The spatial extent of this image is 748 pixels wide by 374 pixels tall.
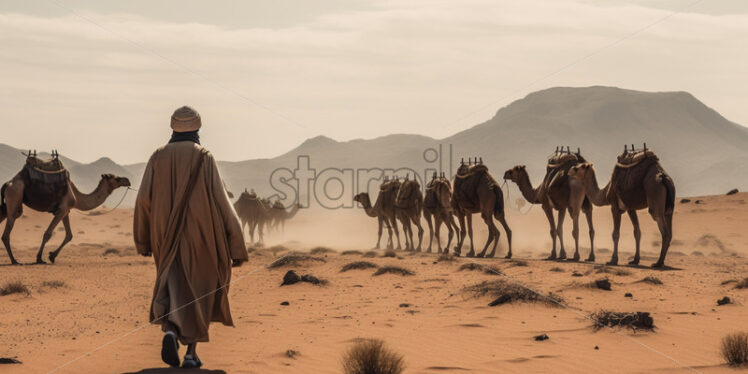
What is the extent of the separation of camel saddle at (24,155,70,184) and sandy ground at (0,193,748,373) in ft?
8.15

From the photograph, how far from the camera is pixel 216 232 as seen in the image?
29.9ft

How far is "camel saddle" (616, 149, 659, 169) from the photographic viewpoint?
2050 cm

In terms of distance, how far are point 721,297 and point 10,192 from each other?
18117mm

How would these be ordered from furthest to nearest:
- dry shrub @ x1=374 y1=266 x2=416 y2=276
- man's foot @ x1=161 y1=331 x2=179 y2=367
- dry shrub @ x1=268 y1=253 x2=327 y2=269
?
1. dry shrub @ x1=268 y1=253 x2=327 y2=269
2. dry shrub @ x1=374 y1=266 x2=416 y2=276
3. man's foot @ x1=161 y1=331 x2=179 y2=367

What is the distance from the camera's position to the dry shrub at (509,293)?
13219 mm

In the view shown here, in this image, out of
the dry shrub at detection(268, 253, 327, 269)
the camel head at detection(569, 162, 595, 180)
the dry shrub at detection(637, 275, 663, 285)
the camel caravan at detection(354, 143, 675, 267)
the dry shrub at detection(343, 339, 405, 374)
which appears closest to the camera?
the dry shrub at detection(343, 339, 405, 374)

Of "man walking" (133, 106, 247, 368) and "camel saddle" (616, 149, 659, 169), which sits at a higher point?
"camel saddle" (616, 149, 659, 169)

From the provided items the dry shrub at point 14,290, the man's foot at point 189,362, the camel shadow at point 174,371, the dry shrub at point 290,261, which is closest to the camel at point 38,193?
the dry shrub at point 290,261

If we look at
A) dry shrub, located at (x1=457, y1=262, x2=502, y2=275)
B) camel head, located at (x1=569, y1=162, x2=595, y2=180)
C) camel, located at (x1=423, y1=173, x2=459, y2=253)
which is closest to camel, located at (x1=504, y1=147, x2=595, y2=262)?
camel head, located at (x1=569, y1=162, x2=595, y2=180)

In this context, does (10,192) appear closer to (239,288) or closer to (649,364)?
(239,288)

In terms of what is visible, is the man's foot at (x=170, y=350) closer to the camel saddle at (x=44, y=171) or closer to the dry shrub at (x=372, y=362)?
the dry shrub at (x=372, y=362)

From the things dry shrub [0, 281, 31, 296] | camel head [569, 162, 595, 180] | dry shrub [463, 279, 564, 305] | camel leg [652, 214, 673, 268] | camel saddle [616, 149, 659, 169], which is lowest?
dry shrub [0, 281, 31, 296]

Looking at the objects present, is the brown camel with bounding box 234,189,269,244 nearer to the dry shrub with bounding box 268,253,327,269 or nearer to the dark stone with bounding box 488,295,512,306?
the dry shrub with bounding box 268,253,327,269

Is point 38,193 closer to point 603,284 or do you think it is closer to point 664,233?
point 603,284
